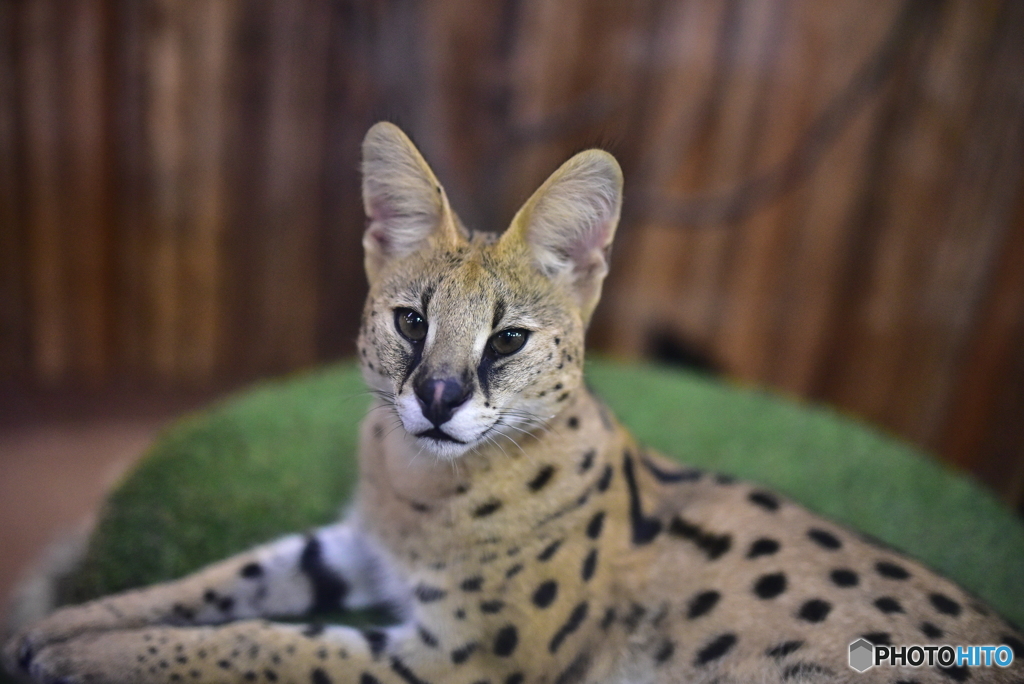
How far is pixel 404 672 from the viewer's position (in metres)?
1.44

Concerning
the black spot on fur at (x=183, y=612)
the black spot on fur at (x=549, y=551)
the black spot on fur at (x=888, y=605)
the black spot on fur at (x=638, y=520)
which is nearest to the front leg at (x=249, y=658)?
the black spot on fur at (x=183, y=612)

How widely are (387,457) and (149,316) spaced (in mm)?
2092

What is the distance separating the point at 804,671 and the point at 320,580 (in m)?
1.10

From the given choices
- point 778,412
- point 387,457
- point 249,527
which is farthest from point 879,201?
point 249,527

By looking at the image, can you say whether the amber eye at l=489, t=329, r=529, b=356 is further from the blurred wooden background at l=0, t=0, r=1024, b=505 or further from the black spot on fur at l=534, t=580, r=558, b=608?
the blurred wooden background at l=0, t=0, r=1024, b=505

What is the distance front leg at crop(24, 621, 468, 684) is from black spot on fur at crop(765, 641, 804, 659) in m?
0.57

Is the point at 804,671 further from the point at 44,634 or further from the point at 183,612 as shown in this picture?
the point at 44,634

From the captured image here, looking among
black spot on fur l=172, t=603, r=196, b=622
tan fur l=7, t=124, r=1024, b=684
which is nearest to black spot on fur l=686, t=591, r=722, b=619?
tan fur l=7, t=124, r=1024, b=684

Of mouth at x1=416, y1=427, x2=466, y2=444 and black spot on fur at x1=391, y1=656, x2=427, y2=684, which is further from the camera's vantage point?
black spot on fur at x1=391, y1=656, x2=427, y2=684

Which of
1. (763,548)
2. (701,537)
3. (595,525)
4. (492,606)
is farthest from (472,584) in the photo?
(763,548)

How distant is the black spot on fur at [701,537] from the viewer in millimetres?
1572

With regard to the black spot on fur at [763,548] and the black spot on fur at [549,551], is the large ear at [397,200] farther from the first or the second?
the black spot on fur at [763,548]

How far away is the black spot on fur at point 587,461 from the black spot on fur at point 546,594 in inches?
9.2

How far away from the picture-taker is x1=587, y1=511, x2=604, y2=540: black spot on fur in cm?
155
